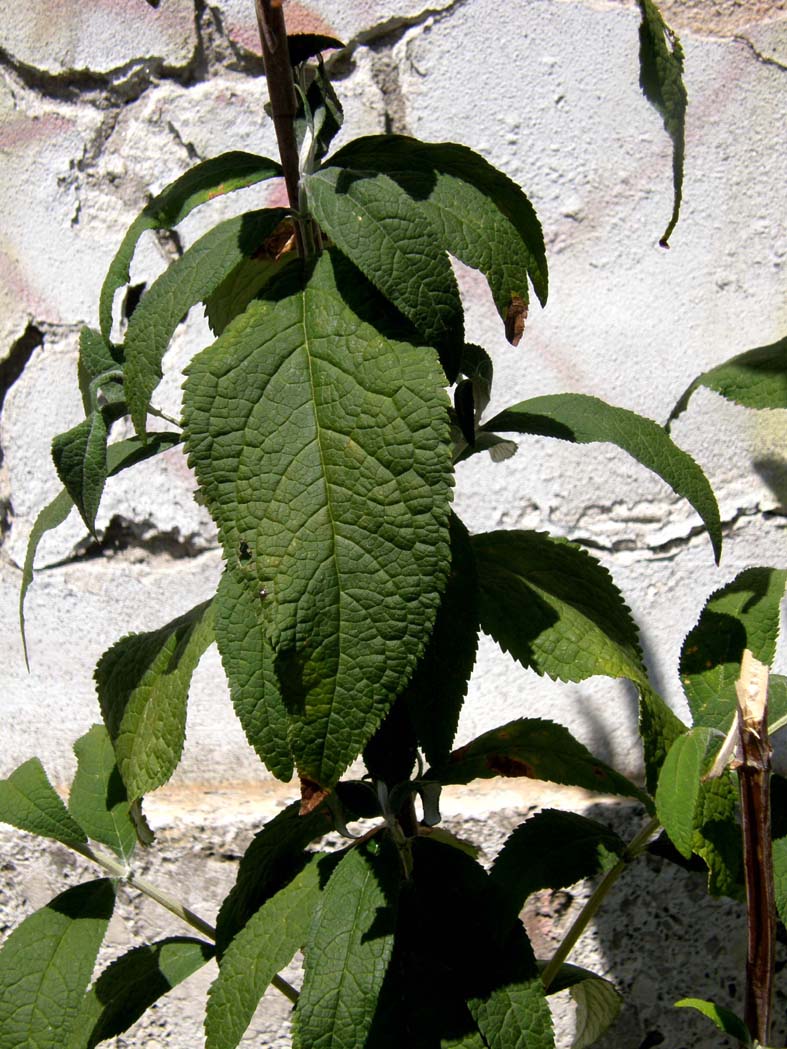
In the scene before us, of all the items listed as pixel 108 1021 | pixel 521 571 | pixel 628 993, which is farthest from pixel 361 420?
pixel 628 993

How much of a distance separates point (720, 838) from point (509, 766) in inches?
6.7

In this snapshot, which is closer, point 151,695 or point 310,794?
point 310,794

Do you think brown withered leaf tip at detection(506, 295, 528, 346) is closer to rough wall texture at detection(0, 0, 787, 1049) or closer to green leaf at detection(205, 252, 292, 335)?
green leaf at detection(205, 252, 292, 335)

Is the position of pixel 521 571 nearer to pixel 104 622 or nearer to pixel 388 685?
pixel 388 685

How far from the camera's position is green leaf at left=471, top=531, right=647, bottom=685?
68 cm

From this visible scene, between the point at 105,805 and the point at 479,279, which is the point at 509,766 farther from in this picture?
the point at 479,279

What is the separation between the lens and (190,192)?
2.07 ft

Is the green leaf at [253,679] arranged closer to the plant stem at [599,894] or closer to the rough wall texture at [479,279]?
the plant stem at [599,894]

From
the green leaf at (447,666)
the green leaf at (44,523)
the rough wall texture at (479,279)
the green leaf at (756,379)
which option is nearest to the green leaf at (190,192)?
the green leaf at (44,523)

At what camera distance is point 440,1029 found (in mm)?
700

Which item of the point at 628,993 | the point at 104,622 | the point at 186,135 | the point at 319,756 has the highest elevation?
the point at 186,135

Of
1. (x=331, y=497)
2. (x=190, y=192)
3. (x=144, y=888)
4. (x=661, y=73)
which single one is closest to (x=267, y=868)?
(x=144, y=888)

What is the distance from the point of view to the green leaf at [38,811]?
904mm

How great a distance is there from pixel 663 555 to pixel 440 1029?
0.77 metres
